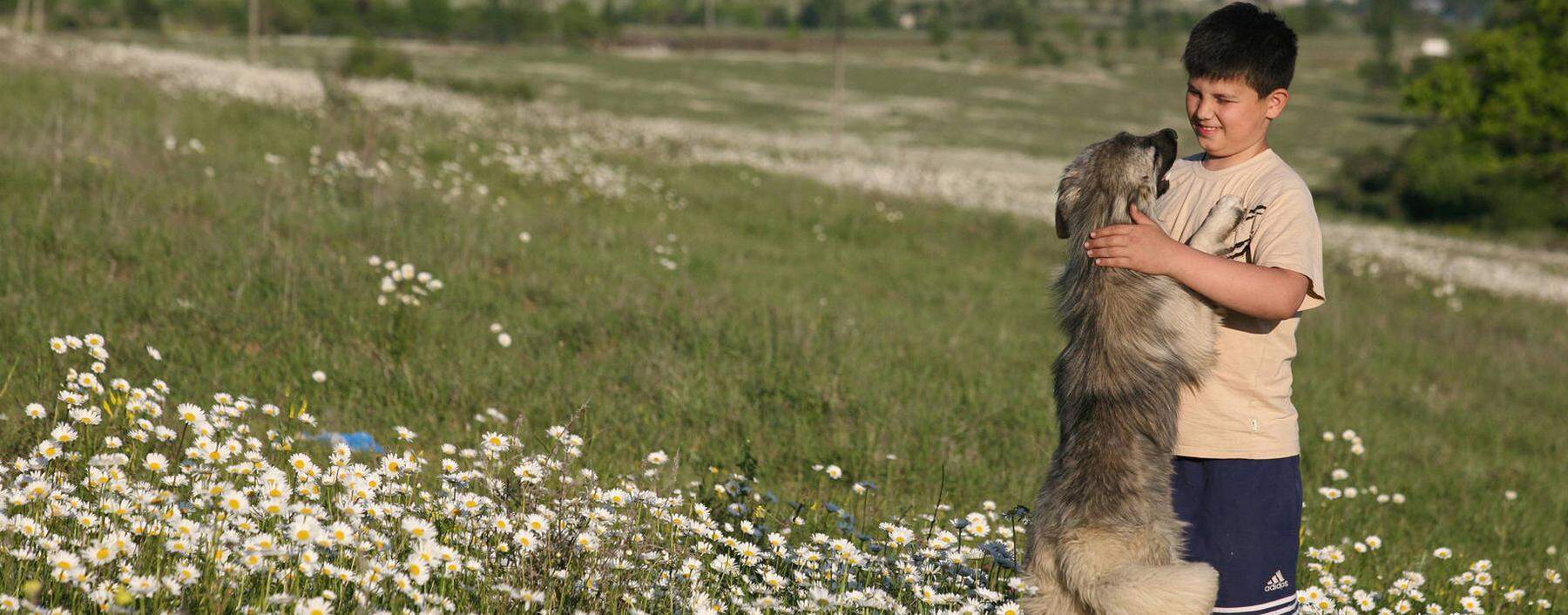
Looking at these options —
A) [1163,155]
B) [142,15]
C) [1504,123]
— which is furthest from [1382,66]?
[1163,155]

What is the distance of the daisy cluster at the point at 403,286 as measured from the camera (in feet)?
23.7

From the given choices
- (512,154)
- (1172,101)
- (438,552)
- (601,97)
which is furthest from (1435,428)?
(1172,101)

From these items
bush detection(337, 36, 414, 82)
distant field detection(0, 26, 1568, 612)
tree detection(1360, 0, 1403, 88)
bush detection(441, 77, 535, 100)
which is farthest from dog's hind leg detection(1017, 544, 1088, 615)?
tree detection(1360, 0, 1403, 88)

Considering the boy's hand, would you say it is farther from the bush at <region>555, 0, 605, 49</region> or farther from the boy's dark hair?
the bush at <region>555, 0, 605, 49</region>

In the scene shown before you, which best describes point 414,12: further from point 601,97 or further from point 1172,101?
point 1172,101

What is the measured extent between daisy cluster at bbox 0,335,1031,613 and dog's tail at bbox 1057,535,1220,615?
1.04 feet

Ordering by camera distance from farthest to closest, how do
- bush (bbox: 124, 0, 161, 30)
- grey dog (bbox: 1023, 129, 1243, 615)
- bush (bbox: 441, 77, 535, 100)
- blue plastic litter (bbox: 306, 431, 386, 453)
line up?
bush (bbox: 124, 0, 161, 30) < bush (bbox: 441, 77, 535, 100) < blue plastic litter (bbox: 306, 431, 386, 453) < grey dog (bbox: 1023, 129, 1243, 615)

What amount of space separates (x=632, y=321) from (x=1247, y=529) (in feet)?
A: 17.8

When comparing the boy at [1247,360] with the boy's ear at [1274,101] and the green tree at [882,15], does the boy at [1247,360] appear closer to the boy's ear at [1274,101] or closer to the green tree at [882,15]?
the boy's ear at [1274,101]

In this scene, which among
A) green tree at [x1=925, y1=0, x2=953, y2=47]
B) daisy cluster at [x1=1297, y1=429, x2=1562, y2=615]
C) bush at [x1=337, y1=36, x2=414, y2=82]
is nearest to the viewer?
daisy cluster at [x1=1297, y1=429, x2=1562, y2=615]

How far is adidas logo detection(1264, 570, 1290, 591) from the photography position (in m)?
3.56

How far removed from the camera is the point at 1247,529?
3525 millimetres

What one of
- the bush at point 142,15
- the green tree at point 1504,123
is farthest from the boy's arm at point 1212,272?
the bush at point 142,15

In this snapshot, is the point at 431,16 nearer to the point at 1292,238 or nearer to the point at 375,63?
the point at 375,63
